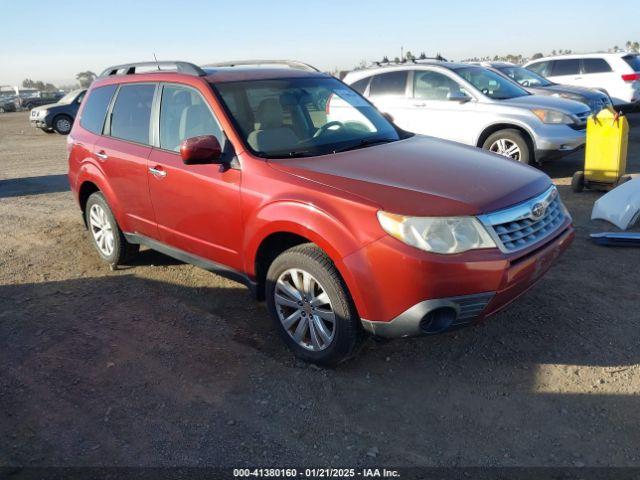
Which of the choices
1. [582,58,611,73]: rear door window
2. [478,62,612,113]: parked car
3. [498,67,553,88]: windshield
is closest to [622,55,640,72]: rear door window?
[582,58,611,73]: rear door window

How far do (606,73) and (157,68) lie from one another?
12927 mm

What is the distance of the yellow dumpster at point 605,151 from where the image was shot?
711cm

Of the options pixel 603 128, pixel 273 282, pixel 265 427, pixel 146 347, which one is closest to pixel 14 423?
pixel 146 347

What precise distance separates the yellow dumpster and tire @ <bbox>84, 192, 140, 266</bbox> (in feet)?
18.8

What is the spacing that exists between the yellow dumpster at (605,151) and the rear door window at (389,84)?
304 cm

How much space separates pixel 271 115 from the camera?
13.3 feet

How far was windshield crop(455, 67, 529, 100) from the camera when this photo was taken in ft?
28.8

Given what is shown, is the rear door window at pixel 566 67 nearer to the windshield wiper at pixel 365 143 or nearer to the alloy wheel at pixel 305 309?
the windshield wiper at pixel 365 143

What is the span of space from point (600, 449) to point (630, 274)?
244cm

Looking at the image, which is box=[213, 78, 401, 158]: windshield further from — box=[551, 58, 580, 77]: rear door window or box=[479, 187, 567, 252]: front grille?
box=[551, 58, 580, 77]: rear door window

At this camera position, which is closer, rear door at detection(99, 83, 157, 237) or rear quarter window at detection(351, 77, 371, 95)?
rear door at detection(99, 83, 157, 237)

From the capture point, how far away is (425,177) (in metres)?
3.34

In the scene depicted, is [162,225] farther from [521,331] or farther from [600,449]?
[600,449]

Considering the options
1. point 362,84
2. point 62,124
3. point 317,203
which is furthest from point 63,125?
point 317,203
